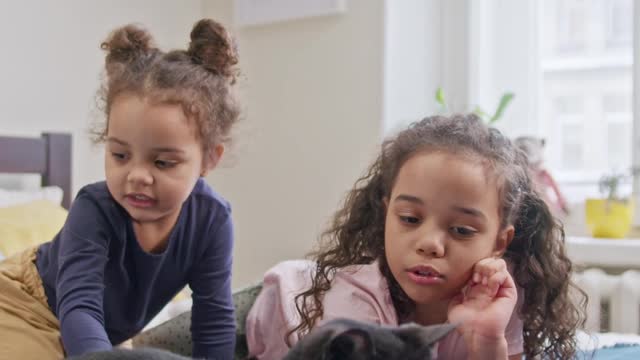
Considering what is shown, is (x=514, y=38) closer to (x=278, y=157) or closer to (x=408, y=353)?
(x=278, y=157)

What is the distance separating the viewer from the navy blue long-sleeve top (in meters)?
1.04

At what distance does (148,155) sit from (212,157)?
146 mm

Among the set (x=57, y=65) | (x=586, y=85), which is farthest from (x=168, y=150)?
(x=586, y=85)

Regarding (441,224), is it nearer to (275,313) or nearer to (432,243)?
(432,243)

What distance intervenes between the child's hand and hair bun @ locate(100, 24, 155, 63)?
62 cm

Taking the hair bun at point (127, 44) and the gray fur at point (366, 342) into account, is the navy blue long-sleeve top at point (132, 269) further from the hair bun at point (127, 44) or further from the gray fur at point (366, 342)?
the gray fur at point (366, 342)

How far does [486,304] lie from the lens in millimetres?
933

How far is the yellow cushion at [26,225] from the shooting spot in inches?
55.2

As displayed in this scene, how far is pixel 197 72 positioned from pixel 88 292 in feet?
1.21

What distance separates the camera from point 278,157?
7.64 feet

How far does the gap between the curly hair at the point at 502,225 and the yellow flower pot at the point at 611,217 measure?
0.88 metres

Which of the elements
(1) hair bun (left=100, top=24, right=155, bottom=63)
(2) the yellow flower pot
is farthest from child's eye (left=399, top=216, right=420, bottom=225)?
(2) the yellow flower pot

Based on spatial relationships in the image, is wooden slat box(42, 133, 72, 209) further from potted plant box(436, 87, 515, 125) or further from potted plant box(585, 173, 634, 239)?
potted plant box(585, 173, 634, 239)

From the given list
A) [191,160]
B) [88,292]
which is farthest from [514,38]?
[88,292]
